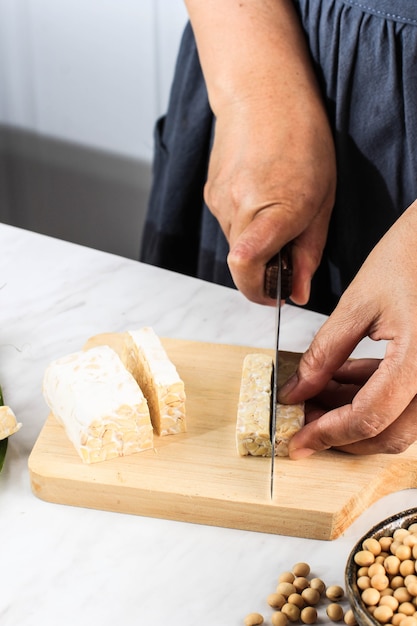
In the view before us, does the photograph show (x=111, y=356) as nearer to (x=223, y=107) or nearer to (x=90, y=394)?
(x=90, y=394)

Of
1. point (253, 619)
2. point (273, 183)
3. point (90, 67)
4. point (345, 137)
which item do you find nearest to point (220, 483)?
point (253, 619)

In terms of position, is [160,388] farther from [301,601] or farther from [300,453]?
[301,601]

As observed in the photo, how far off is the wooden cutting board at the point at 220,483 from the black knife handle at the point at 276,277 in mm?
216

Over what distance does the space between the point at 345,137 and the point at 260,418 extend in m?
0.58

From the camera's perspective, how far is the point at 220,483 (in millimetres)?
1120

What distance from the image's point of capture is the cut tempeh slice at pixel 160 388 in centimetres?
117

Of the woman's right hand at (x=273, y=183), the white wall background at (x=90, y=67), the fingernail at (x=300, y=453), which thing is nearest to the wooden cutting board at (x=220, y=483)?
the fingernail at (x=300, y=453)

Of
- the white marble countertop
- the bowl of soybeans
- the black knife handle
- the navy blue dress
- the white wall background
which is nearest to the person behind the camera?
the bowl of soybeans

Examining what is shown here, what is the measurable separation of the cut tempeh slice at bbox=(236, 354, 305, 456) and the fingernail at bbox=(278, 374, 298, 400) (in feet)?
0.05

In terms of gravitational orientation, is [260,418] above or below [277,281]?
below

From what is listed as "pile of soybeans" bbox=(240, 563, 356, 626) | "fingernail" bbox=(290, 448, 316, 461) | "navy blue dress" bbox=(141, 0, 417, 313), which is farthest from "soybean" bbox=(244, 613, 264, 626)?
"navy blue dress" bbox=(141, 0, 417, 313)

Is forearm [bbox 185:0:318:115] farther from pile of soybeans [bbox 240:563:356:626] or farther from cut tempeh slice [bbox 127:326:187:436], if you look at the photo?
pile of soybeans [bbox 240:563:356:626]

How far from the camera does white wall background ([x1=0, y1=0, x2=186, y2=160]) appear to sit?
2.51 meters

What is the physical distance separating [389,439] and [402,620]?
11.0 inches
